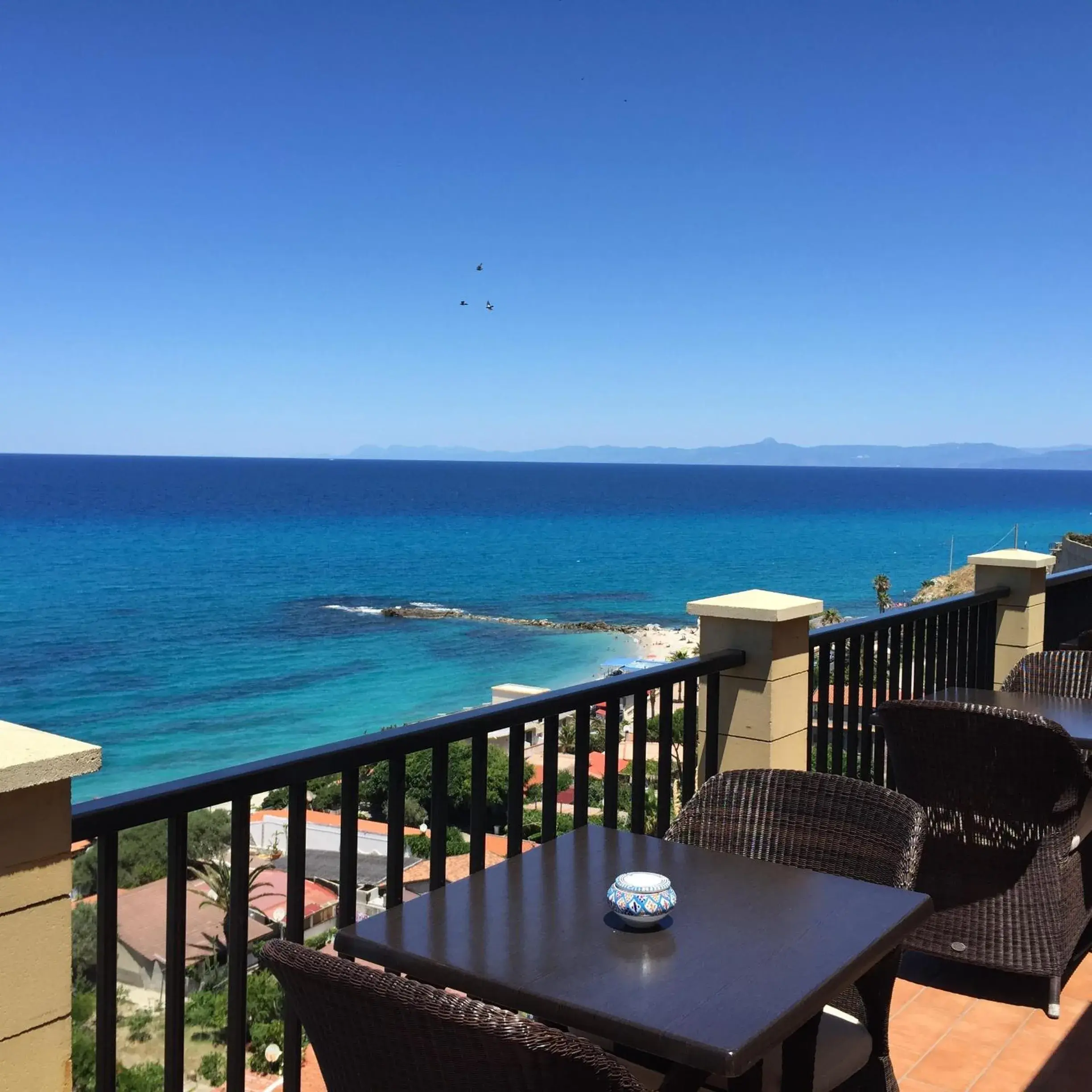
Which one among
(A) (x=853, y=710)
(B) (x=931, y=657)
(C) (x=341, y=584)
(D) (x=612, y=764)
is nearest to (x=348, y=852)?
(D) (x=612, y=764)

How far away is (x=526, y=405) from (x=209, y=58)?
258 ft

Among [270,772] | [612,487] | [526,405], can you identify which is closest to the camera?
[270,772]

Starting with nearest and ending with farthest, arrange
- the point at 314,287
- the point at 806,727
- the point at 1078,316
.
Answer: the point at 806,727, the point at 1078,316, the point at 314,287

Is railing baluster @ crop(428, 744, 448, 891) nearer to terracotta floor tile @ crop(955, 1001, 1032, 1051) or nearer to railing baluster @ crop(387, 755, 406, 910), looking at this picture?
railing baluster @ crop(387, 755, 406, 910)

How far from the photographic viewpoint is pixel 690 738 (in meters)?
3.86

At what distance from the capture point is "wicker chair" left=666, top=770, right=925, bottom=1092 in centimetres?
218

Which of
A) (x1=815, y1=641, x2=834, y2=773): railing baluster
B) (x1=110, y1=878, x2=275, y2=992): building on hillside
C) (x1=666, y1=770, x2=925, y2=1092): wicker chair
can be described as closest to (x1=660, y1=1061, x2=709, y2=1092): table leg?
(x1=666, y1=770, x2=925, y2=1092): wicker chair

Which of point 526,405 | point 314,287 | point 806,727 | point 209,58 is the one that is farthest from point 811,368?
point 806,727

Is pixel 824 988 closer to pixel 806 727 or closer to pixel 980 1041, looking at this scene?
pixel 980 1041

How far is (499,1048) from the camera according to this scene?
1.29 meters

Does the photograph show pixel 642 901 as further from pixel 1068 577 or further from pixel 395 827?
pixel 1068 577

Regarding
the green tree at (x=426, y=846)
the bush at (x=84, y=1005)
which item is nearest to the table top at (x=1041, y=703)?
the bush at (x=84, y=1005)

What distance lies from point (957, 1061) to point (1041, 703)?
1762 millimetres

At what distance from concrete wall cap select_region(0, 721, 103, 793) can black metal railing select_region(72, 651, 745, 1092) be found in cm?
19
